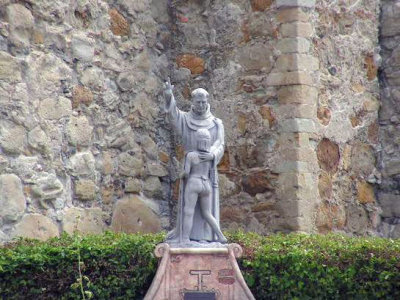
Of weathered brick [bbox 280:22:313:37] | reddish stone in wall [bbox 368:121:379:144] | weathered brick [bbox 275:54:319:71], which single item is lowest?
reddish stone in wall [bbox 368:121:379:144]

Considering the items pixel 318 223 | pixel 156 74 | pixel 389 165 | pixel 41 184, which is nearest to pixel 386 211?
pixel 389 165

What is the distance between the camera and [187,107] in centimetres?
1107

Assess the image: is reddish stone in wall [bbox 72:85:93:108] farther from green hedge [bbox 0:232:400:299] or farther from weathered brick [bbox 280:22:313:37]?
weathered brick [bbox 280:22:313:37]

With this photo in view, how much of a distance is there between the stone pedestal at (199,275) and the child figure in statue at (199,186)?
20 centimetres

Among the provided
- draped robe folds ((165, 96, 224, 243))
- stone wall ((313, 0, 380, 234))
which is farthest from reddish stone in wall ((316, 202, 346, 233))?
A: draped robe folds ((165, 96, 224, 243))

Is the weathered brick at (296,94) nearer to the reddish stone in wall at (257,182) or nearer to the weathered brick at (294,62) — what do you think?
the weathered brick at (294,62)

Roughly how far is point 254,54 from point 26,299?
4.02 m

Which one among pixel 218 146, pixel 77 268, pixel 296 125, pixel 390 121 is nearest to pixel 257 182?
pixel 296 125

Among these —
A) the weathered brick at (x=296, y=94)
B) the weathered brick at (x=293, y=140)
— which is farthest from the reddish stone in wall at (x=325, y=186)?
the weathered brick at (x=296, y=94)

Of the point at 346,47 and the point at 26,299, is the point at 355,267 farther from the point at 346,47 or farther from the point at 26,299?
the point at 346,47

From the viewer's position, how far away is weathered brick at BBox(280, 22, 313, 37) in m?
10.4

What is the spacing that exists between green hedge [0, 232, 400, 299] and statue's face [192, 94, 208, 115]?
4.13ft

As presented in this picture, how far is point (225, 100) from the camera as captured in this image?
35.4 ft

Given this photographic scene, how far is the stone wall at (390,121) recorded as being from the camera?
11594 mm
